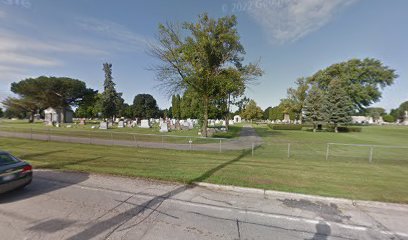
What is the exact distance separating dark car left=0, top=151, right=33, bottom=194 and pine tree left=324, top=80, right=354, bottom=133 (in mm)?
47041

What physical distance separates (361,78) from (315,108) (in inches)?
742

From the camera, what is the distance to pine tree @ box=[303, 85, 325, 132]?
144 ft

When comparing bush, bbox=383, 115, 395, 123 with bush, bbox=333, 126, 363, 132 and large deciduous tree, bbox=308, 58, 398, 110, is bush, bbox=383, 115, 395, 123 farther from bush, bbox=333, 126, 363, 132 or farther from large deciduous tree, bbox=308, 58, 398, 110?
bush, bbox=333, 126, 363, 132

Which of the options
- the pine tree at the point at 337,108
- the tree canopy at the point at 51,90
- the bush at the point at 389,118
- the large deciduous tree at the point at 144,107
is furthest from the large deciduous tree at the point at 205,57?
the bush at the point at 389,118

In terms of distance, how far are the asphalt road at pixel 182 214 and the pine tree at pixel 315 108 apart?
143 ft

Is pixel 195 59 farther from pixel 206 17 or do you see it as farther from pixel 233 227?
pixel 233 227

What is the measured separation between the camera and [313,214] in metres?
4.82

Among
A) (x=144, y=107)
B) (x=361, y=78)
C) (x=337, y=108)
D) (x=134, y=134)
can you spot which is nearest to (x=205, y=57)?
(x=134, y=134)

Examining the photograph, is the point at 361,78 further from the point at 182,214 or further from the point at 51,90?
→ the point at 51,90

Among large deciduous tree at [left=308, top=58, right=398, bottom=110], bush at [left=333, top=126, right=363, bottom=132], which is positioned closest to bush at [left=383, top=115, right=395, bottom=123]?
large deciduous tree at [left=308, top=58, right=398, bottom=110]

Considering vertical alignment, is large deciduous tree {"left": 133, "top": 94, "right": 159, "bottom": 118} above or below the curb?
above

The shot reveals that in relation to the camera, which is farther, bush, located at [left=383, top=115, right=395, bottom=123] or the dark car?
bush, located at [left=383, top=115, right=395, bottom=123]

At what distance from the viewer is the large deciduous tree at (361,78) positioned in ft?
167

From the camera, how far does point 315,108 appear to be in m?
46.8
